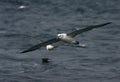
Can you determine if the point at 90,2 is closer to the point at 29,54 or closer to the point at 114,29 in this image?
the point at 114,29

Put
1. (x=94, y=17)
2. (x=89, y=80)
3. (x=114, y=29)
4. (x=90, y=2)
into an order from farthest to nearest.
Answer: (x=90, y=2) < (x=94, y=17) < (x=114, y=29) < (x=89, y=80)

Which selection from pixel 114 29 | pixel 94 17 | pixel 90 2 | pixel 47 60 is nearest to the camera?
pixel 47 60

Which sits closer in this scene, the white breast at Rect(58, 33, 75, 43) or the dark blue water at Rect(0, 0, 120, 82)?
the white breast at Rect(58, 33, 75, 43)

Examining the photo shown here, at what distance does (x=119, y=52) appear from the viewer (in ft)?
201

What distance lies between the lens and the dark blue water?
181ft

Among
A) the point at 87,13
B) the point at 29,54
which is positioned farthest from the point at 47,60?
the point at 87,13

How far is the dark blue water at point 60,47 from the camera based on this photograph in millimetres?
55094

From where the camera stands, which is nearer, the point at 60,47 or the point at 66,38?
the point at 66,38

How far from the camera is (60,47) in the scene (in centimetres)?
6531

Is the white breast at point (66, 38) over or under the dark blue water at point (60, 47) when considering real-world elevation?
over

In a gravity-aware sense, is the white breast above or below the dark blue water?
above

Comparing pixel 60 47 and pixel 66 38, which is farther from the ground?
pixel 66 38

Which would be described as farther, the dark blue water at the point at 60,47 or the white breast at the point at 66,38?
the dark blue water at the point at 60,47

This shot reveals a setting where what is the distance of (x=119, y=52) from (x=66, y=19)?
18118mm
